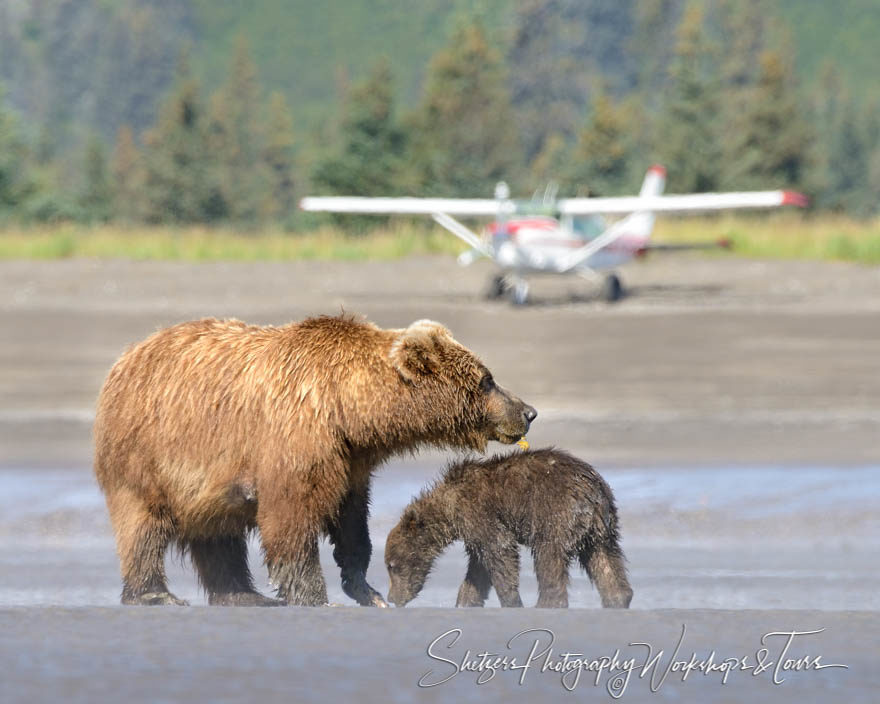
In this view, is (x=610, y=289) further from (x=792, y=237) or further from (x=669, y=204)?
(x=792, y=237)

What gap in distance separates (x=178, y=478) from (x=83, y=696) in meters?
1.79

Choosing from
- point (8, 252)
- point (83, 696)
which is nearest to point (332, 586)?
point (83, 696)

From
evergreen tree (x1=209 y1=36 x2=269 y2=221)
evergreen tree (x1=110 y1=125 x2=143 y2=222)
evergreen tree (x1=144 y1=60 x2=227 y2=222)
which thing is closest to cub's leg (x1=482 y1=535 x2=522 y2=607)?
evergreen tree (x1=144 y1=60 x2=227 y2=222)

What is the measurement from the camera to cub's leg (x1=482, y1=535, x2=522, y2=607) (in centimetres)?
628

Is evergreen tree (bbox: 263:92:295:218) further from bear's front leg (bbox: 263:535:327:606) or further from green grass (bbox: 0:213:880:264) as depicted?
bear's front leg (bbox: 263:535:327:606)

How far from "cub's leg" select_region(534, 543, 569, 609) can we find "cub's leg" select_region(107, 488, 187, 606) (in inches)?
55.6

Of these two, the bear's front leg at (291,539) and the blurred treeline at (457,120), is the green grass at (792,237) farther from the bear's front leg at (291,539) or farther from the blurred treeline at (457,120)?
the bear's front leg at (291,539)

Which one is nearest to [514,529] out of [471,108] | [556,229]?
[556,229]

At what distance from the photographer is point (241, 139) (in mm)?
96562

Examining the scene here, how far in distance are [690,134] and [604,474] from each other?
51.9 m

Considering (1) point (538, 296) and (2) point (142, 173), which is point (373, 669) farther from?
(2) point (142, 173)

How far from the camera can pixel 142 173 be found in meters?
68.6

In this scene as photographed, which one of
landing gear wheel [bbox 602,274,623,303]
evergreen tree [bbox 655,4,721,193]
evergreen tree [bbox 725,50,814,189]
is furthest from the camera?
evergreen tree [bbox 725,50,814,189]

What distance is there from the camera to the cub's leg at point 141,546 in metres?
6.20
